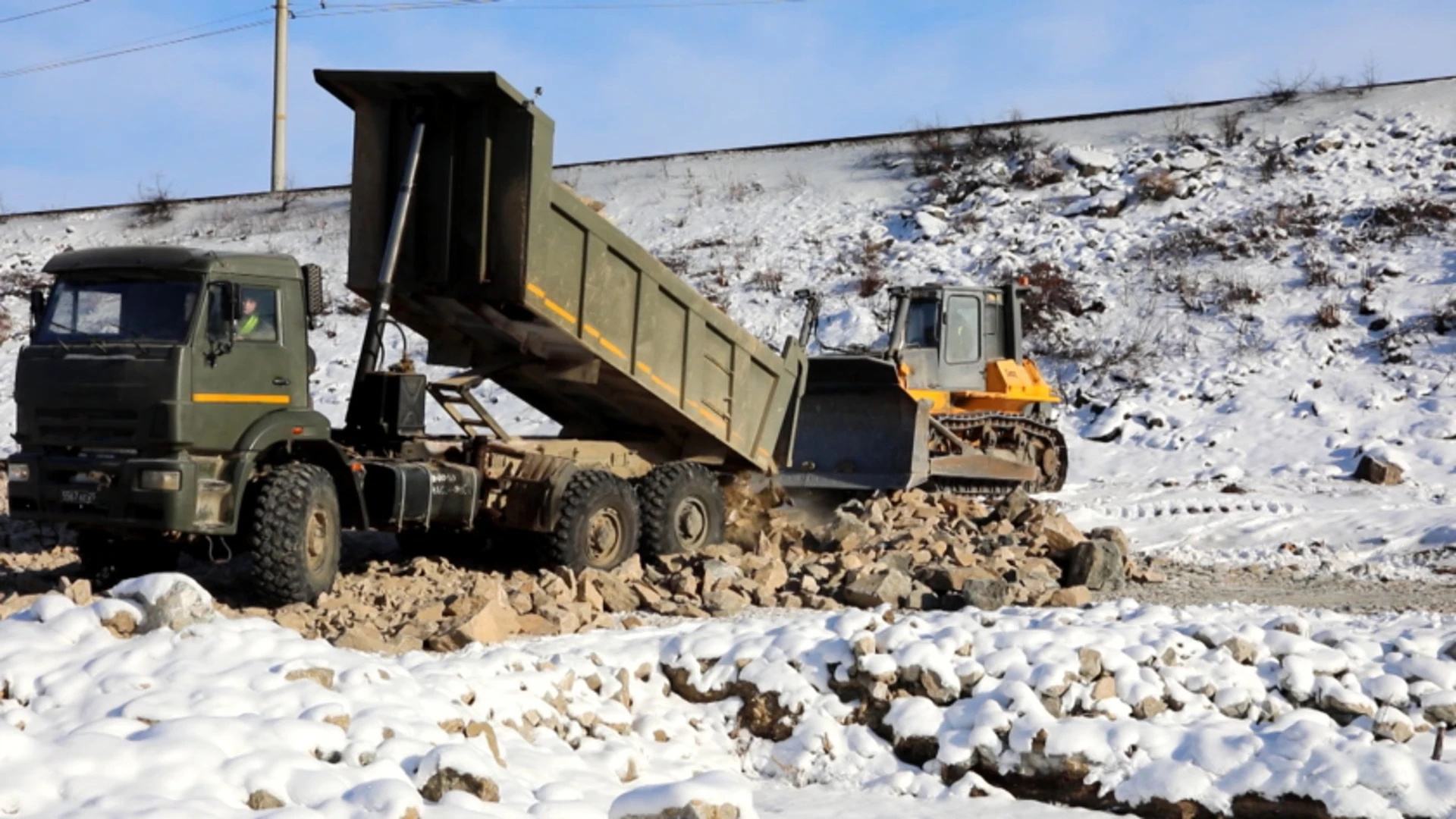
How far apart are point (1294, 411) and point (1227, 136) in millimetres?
9374

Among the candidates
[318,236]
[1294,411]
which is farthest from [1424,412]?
[318,236]

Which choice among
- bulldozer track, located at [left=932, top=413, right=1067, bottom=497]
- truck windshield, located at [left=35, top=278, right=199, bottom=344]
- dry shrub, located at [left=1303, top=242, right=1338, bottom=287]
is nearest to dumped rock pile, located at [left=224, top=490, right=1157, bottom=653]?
truck windshield, located at [left=35, top=278, right=199, bottom=344]

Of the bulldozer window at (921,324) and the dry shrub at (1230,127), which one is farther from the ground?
the dry shrub at (1230,127)

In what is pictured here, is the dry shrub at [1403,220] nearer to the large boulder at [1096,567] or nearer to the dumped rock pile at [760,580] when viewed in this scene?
the dumped rock pile at [760,580]

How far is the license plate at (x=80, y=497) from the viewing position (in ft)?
27.6

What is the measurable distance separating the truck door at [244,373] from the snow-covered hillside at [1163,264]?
23.6ft

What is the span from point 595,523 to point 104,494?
3250mm

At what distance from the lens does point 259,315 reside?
8.85 meters

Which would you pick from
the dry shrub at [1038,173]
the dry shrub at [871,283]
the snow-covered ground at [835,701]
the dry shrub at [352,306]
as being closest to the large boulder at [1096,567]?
the snow-covered ground at [835,701]

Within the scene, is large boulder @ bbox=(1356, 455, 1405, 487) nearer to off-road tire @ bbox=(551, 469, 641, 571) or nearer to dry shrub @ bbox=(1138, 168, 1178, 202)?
off-road tire @ bbox=(551, 469, 641, 571)

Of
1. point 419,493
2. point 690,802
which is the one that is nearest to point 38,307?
point 419,493

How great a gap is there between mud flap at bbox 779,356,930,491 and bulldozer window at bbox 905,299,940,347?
152cm

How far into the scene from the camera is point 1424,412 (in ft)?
58.5

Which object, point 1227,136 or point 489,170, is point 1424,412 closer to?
point 1227,136
